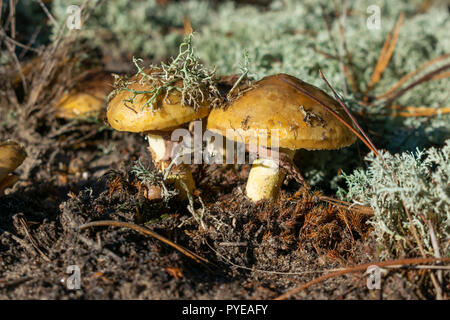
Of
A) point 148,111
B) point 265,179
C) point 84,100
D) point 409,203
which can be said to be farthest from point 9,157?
point 409,203

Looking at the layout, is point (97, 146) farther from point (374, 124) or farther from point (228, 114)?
point (374, 124)

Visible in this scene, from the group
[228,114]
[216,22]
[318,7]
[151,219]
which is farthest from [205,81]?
[318,7]

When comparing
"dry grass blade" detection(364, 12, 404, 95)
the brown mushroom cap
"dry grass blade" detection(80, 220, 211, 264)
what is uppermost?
"dry grass blade" detection(364, 12, 404, 95)

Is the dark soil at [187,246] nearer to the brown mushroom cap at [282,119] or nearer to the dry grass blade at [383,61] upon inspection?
the brown mushroom cap at [282,119]

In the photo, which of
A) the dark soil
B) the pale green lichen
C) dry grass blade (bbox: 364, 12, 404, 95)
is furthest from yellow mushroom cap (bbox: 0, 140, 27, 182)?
dry grass blade (bbox: 364, 12, 404, 95)

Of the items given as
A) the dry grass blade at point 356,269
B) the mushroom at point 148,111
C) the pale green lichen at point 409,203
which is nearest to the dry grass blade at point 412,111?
the pale green lichen at point 409,203

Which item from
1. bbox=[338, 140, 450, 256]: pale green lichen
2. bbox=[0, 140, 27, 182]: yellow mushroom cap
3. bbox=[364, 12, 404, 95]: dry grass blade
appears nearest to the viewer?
bbox=[338, 140, 450, 256]: pale green lichen

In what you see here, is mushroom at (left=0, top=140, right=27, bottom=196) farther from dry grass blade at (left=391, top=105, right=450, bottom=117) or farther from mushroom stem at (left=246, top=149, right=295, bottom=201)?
dry grass blade at (left=391, top=105, right=450, bottom=117)
